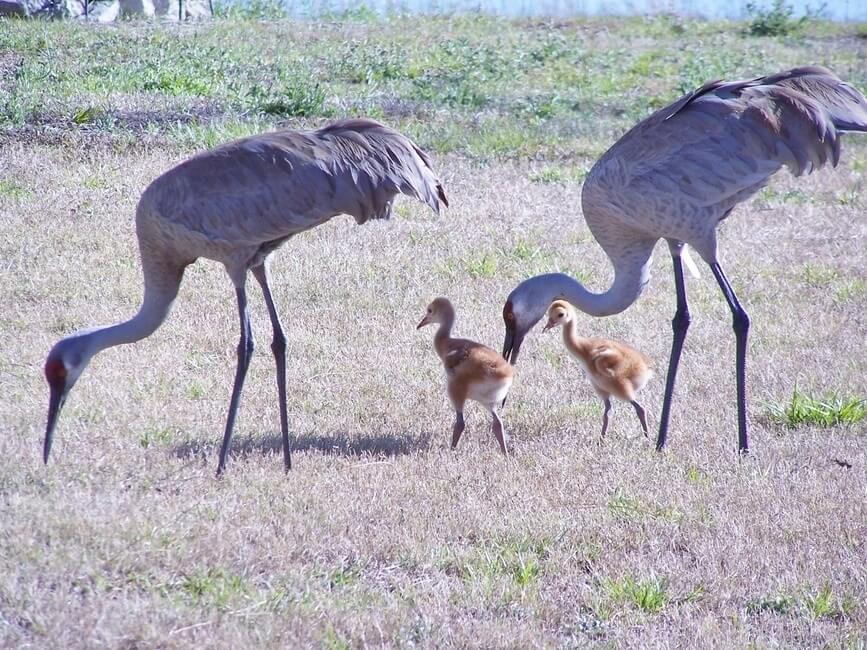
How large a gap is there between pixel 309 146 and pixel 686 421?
2.38 metres

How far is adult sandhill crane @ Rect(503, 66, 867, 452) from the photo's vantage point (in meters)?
6.02

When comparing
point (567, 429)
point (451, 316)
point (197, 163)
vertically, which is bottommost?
point (567, 429)

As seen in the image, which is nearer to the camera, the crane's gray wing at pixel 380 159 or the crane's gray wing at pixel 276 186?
the crane's gray wing at pixel 276 186

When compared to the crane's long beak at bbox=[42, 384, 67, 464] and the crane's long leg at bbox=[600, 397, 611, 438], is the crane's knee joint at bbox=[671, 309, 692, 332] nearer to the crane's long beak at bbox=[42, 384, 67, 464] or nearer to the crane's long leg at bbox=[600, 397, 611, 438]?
the crane's long leg at bbox=[600, 397, 611, 438]

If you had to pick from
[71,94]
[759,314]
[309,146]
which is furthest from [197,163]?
[71,94]

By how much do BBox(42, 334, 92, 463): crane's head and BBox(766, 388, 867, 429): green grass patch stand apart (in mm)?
3416

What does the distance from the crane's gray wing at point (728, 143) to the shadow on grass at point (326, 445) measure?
64.1 inches

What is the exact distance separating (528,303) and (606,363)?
0.55 m

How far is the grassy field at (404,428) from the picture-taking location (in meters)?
4.13

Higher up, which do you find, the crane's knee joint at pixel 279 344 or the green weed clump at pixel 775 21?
the green weed clump at pixel 775 21

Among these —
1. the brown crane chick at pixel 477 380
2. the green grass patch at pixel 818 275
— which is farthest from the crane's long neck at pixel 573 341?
the green grass patch at pixel 818 275

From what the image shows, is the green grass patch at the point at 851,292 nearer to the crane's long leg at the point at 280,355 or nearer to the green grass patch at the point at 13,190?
the crane's long leg at the point at 280,355

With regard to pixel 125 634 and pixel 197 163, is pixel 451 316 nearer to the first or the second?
pixel 197 163

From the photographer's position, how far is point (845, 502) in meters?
5.09
